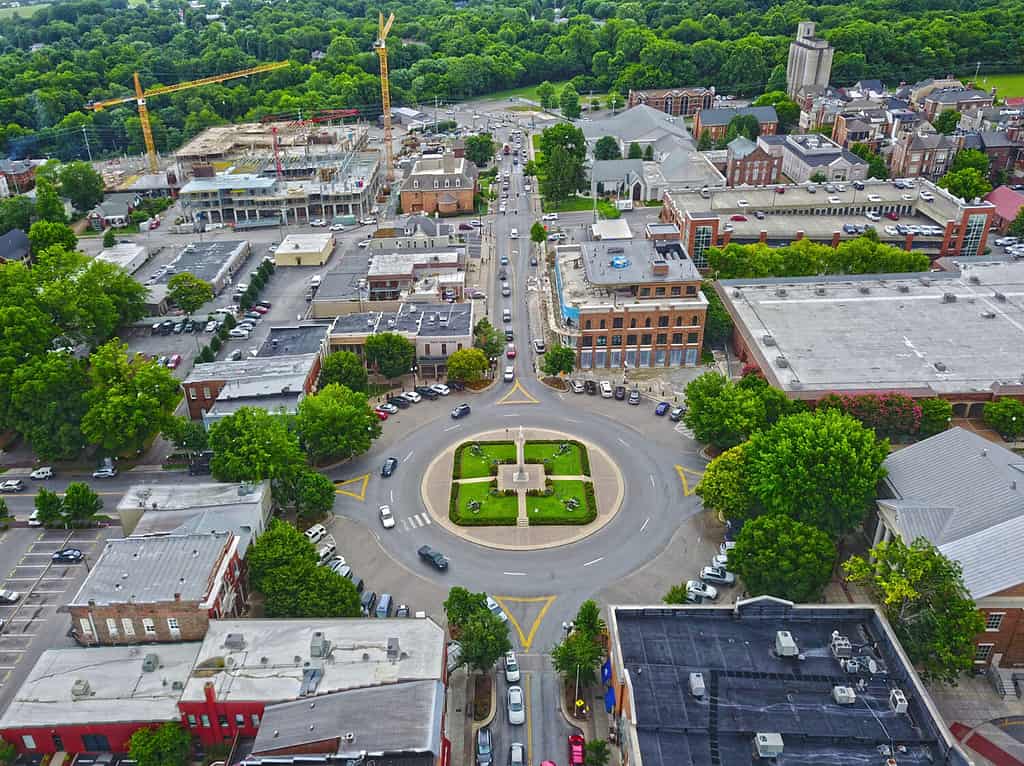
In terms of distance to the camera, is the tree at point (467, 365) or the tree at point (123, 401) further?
the tree at point (467, 365)

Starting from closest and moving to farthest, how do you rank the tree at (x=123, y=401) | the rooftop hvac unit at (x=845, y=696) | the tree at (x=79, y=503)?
1. the rooftop hvac unit at (x=845, y=696)
2. the tree at (x=79, y=503)
3. the tree at (x=123, y=401)

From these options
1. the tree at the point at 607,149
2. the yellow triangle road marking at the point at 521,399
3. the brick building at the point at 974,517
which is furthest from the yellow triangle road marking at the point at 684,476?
the tree at the point at 607,149

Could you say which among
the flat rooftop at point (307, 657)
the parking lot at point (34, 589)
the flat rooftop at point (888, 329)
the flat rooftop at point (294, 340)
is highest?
the flat rooftop at point (888, 329)

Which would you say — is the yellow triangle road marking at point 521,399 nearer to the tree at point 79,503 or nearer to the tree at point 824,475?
the tree at point 824,475

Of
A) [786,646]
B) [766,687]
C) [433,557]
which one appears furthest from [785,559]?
[433,557]

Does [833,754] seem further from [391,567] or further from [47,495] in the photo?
[47,495]

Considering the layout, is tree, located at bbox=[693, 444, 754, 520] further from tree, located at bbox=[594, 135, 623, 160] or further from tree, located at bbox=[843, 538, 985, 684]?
tree, located at bbox=[594, 135, 623, 160]

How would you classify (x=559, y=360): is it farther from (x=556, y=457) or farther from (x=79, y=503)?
(x=79, y=503)

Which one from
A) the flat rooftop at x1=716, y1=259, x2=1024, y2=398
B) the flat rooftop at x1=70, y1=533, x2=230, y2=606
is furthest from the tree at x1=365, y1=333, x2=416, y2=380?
the flat rooftop at x1=716, y1=259, x2=1024, y2=398
